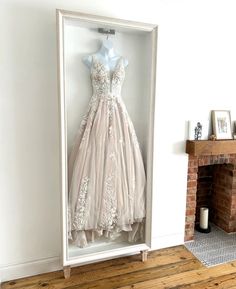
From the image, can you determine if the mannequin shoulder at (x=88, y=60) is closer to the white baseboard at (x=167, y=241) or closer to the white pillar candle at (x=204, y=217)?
the white baseboard at (x=167, y=241)

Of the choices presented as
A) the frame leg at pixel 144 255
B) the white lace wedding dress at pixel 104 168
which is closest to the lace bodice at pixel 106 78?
the white lace wedding dress at pixel 104 168

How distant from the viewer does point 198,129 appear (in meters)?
2.40

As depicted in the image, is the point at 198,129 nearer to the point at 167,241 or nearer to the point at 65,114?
the point at 167,241

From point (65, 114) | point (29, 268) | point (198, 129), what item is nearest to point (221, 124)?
point (198, 129)

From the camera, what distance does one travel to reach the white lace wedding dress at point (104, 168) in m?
1.99

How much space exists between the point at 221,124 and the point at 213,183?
857 mm

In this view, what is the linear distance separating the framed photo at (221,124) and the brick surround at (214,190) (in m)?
0.21

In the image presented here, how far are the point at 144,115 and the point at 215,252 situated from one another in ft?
4.82

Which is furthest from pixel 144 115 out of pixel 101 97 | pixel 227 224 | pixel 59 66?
pixel 227 224

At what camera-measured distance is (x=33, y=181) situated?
1974mm

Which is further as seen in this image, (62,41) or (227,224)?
(227,224)

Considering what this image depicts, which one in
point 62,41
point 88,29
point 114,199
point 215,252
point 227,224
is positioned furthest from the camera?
point 227,224

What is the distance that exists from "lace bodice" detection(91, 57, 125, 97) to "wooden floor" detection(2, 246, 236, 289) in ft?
4.80

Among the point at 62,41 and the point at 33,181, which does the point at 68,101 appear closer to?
the point at 62,41
